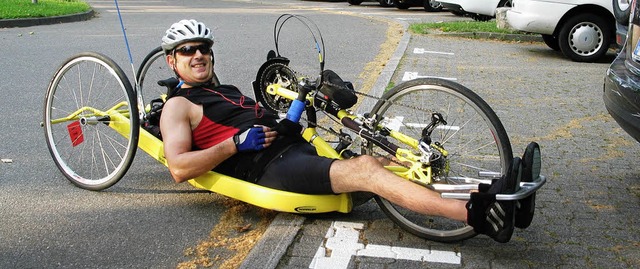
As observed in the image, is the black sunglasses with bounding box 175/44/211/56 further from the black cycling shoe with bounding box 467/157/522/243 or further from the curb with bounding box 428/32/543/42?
the curb with bounding box 428/32/543/42

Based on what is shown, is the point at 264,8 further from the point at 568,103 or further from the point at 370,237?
the point at 370,237

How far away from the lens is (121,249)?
3744 millimetres

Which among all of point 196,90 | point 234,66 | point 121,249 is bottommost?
point 234,66

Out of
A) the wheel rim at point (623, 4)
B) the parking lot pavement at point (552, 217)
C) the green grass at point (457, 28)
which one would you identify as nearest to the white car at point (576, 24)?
the green grass at point (457, 28)

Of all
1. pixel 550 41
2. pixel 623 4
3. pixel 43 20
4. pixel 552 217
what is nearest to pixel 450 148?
pixel 552 217

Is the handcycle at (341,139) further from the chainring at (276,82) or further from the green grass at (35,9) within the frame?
the green grass at (35,9)

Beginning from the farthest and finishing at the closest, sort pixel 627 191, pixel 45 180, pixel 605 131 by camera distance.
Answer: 1. pixel 605 131
2. pixel 45 180
3. pixel 627 191

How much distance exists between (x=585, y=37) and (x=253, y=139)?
297 inches

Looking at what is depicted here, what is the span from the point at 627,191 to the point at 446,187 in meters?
1.65

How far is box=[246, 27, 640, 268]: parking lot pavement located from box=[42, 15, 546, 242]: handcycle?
14 cm

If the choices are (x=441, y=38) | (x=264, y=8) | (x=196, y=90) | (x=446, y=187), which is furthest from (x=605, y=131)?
(x=264, y=8)

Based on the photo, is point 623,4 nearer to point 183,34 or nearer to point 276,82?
point 276,82

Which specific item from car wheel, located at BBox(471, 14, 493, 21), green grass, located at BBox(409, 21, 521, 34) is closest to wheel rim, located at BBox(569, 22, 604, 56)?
green grass, located at BBox(409, 21, 521, 34)

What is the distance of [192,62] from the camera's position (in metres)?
4.24
